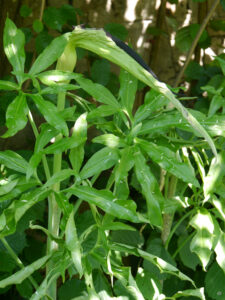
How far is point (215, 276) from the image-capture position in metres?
1.26

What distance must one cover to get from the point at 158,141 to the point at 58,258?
11.7 inches

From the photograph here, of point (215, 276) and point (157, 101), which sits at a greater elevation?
point (157, 101)

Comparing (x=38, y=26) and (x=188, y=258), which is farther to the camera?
(x=38, y=26)

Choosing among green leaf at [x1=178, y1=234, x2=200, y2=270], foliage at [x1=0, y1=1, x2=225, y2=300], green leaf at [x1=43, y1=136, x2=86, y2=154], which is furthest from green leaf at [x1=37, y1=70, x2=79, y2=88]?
green leaf at [x1=178, y1=234, x2=200, y2=270]

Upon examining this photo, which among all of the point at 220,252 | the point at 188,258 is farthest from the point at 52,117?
the point at 188,258

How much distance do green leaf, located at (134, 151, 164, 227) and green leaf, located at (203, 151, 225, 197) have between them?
0.17 metres

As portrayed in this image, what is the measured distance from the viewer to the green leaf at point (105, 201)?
2.61 ft

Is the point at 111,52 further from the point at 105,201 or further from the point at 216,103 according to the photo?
the point at 216,103

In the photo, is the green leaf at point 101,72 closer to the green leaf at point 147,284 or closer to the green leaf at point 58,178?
the green leaf at point 147,284

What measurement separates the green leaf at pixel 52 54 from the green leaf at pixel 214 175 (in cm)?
37

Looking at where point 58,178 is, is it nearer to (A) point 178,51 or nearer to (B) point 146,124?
(B) point 146,124

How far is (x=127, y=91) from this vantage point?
3.08 ft

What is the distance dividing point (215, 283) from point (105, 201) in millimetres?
588

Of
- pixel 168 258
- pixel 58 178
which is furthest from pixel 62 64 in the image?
pixel 168 258
